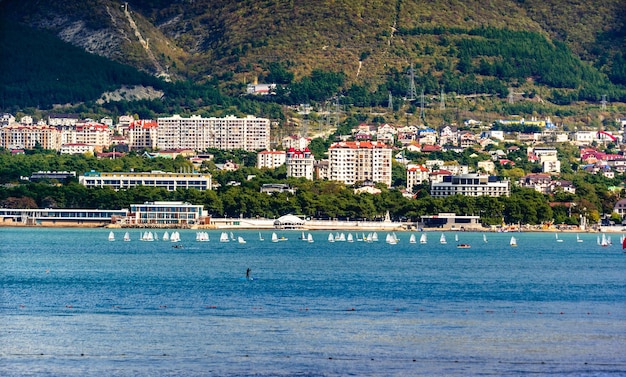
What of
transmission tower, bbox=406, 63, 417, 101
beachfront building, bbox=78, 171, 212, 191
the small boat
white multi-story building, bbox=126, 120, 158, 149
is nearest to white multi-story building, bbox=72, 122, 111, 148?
white multi-story building, bbox=126, 120, 158, 149

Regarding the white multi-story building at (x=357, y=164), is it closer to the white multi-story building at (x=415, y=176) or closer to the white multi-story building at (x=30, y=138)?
the white multi-story building at (x=415, y=176)


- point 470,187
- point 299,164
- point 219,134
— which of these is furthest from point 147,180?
point 219,134

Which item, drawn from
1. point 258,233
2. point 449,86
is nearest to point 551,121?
point 449,86

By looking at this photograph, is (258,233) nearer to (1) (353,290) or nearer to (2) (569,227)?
(2) (569,227)

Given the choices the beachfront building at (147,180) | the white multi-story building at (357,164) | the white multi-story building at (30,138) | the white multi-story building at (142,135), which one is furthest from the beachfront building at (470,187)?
the white multi-story building at (30,138)

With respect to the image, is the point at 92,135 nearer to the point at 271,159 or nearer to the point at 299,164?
the point at 271,159

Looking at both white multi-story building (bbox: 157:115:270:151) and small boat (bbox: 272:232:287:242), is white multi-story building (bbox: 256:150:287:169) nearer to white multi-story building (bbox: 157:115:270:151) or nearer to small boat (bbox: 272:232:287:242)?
white multi-story building (bbox: 157:115:270:151)
